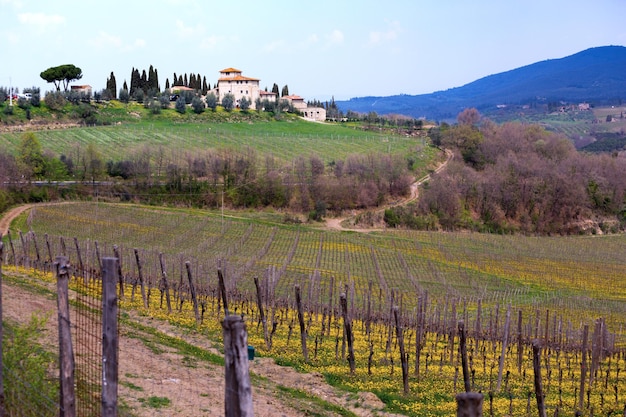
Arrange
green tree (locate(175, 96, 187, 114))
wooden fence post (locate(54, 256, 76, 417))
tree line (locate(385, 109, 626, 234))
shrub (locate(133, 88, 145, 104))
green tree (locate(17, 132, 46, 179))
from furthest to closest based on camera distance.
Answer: shrub (locate(133, 88, 145, 104)) → green tree (locate(175, 96, 187, 114)) → tree line (locate(385, 109, 626, 234)) → green tree (locate(17, 132, 46, 179)) → wooden fence post (locate(54, 256, 76, 417))

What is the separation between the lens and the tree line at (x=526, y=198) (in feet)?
229

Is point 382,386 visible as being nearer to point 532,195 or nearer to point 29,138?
point 29,138

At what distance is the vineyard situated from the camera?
15492mm

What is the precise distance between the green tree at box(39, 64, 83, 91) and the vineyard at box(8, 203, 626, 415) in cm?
6157

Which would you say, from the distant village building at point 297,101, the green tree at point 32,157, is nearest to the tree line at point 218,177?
the green tree at point 32,157

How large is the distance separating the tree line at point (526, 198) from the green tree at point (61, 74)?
63562 mm

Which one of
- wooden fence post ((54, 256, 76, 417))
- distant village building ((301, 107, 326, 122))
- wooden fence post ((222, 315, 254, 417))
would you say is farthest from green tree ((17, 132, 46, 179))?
distant village building ((301, 107, 326, 122))

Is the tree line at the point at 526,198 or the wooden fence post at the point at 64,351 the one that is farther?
the tree line at the point at 526,198

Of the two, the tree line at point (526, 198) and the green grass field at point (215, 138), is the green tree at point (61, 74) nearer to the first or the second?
the green grass field at point (215, 138)

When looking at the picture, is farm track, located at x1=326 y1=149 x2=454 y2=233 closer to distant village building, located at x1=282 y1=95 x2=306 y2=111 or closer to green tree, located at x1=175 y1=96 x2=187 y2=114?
green tree, located at x1=175 y1=96 x2=187 y2=114

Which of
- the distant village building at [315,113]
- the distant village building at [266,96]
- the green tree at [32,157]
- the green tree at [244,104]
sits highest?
the distant village building at [266,96]

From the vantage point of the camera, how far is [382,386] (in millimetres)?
14055

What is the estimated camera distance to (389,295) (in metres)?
31.9

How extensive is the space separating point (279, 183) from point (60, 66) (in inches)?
2264
